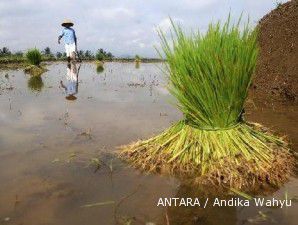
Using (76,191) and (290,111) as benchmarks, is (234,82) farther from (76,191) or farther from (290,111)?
(290,111)

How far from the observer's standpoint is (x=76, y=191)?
12.4 feet

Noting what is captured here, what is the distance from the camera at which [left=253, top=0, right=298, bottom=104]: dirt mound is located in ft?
32.5

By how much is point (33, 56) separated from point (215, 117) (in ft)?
53.7

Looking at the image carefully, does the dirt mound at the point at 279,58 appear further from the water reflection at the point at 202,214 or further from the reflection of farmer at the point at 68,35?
the reflection of farmer at the point at 68,35

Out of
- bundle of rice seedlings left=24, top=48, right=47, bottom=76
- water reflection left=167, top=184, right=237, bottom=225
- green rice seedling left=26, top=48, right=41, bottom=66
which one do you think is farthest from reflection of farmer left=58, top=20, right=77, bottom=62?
water reflection left=167, top=184, right=237, bottom=225

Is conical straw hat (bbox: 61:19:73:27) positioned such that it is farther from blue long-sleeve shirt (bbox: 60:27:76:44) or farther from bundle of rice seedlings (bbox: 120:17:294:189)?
bundle of rice seedlings (bbox: 120:17:294:189)

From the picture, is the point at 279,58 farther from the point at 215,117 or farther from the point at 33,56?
the point at 33,56

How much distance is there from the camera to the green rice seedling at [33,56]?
1880cm

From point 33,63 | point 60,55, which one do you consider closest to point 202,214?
point 33,63

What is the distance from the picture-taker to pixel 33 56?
63.2ft

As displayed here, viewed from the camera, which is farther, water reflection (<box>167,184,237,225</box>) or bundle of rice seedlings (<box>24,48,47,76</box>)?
bundle of rice seedlings (<box>24,48,47,76</box>)

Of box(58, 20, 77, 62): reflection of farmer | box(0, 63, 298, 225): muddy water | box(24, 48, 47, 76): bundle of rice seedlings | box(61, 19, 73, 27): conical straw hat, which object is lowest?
box(0, 63, 298, 225): muddy water

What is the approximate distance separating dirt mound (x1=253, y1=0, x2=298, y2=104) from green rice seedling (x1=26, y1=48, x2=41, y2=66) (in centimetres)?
1083

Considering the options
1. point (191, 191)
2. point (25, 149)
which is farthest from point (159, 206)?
point (25, 149)
